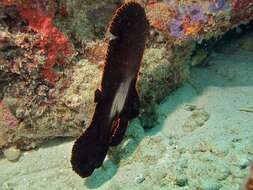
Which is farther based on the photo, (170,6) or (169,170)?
(170,6)

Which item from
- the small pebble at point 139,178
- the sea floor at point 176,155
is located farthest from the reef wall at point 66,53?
the small pebble at point 139,178

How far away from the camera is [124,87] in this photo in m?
3.09

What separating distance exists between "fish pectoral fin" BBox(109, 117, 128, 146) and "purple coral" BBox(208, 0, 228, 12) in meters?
1.26

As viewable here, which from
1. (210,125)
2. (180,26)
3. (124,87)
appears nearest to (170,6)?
(180,26)

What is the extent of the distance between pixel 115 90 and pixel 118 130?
39 cm

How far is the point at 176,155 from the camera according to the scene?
10.7 feet

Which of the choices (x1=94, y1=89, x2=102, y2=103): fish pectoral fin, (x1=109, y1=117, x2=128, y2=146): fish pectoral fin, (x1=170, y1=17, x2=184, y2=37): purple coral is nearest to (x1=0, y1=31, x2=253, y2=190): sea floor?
(x1=109, y1=117, x2=128, y2=146): fish pectoral fin

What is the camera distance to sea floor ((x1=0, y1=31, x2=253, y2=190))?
10.1 ft

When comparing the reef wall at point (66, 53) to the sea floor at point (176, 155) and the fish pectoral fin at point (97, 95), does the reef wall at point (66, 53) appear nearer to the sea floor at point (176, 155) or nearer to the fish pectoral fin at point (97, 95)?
the sea floor at point (176, 155)

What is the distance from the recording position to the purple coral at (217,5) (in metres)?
3.43

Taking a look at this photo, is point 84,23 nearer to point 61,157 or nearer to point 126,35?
point 126,35

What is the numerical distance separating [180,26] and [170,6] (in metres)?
0.20

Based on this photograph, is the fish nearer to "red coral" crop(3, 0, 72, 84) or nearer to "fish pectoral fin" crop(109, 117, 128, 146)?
"fish pectoral fin" crop(109, 117, 128, 146)

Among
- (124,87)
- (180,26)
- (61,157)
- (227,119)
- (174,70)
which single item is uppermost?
(180,26)
